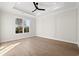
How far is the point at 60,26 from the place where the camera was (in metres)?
4.70

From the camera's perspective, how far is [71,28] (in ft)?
13.2

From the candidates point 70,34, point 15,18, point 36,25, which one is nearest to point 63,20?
point 70,34

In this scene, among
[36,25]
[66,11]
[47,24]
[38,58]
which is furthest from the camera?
[36,25]

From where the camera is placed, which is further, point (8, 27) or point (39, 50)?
point (8, 27)

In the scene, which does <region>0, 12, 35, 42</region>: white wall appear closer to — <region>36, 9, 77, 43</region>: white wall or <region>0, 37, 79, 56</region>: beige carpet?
<region>0, 37, 79, 56</region>: beige carpet

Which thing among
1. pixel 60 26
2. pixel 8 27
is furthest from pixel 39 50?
pixel 8 27

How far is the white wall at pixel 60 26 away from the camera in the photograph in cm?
398

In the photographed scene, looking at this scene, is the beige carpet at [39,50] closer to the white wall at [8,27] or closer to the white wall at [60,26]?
the white wall at [60,26]

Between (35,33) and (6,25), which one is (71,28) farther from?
(6,25)

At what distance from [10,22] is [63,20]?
12.8ft

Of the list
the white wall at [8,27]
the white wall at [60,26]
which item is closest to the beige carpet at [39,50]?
the white wall at [60,26]

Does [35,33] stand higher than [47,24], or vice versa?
[47,24]

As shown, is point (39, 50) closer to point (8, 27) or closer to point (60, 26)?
point (60, 26)

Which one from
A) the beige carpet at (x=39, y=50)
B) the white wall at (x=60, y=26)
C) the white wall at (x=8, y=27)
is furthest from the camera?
the white wall at (x=8, y=27)
